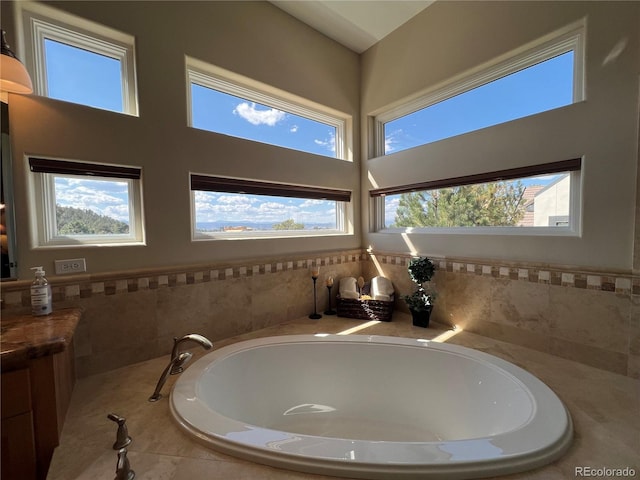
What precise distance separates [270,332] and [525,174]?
2.07m

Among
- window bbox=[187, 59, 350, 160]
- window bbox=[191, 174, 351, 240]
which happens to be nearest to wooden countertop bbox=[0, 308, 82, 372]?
window bbox=[191, 174, 351, 240]

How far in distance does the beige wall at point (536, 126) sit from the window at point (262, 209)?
65 centimetres

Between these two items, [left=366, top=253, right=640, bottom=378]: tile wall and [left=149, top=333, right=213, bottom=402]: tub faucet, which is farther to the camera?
[left=366, top=253, right=640, bottom=378]: tile wall

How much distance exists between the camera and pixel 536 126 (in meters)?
1.66

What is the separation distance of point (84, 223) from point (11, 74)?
73cm

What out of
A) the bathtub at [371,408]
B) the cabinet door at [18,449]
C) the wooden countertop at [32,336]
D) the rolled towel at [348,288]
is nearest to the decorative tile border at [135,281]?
the wooden countertop at [32,336]

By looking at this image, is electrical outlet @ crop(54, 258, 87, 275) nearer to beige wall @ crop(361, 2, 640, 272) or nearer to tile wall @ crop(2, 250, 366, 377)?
tile wall @ crop(2, 250, 366, 377)

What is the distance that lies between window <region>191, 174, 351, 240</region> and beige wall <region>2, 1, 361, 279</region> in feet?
A: 0.30

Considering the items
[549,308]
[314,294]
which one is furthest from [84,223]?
[549,308]

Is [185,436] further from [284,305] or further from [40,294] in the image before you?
[284,305]

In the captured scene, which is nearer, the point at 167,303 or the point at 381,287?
the point at 167,303

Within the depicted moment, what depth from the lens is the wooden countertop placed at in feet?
3.05

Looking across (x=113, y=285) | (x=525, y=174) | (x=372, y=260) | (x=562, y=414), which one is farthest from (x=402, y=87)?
(x=113, y=285)

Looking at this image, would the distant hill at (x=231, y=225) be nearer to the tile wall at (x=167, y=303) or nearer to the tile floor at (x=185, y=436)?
the tile wall at (x=167, y=303)
